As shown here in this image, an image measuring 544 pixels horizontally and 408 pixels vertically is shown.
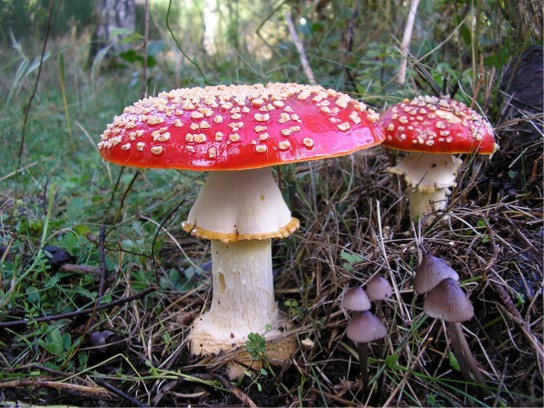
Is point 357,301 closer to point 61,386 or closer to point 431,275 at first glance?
point 431,275

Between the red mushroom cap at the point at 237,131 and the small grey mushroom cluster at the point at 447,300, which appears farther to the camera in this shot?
the red mushroom cap at the point at 237,131

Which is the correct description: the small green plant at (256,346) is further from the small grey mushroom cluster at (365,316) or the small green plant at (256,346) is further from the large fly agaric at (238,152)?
the small grey mushroom cluster at (365,316)

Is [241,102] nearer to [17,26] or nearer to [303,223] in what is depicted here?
[303,223]

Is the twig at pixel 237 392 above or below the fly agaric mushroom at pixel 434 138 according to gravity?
below

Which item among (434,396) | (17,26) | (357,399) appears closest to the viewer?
(434,396)

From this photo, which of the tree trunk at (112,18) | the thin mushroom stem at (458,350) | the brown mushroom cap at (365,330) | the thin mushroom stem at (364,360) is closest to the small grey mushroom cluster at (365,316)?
the brown mushroom cap at (365,330)

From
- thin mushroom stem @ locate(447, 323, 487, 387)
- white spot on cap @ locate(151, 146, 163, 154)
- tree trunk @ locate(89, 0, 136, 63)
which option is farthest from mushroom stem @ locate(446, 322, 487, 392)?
tree trunk @ locate(89, 0, 136, 63)

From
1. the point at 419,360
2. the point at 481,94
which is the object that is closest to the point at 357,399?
the point at 419,360

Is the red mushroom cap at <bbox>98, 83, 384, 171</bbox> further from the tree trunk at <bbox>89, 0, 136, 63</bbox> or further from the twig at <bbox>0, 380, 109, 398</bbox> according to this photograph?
the tree trunk at <bbox>89, 0, 136, 63</bbox>
